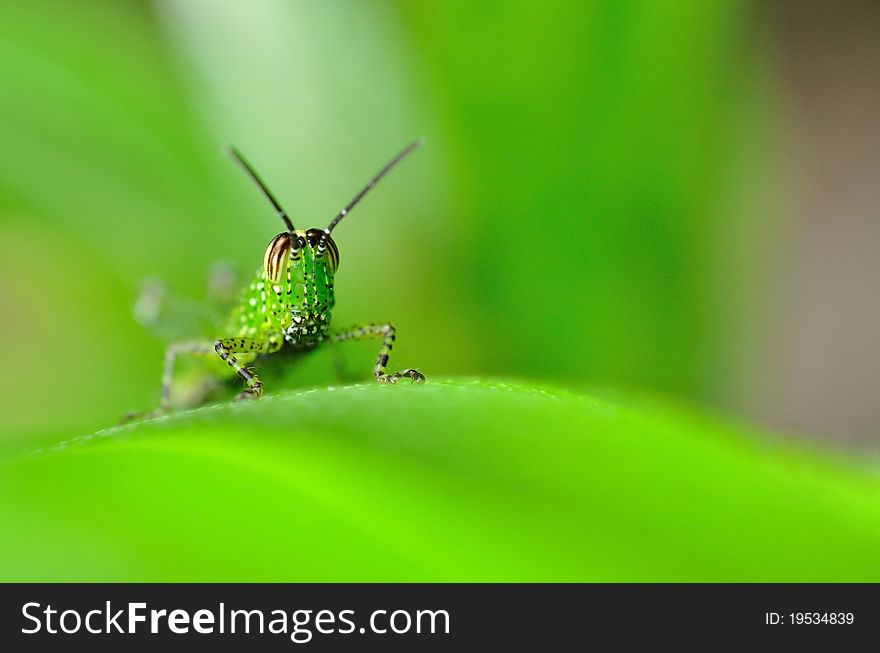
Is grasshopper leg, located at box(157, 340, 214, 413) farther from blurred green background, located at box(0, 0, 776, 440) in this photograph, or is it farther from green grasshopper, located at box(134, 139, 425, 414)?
blurred green background, located at box(0, 0, 776, 440)

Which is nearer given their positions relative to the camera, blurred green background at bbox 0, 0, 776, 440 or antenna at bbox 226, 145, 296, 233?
antenna at bbox 226, 145, 296, 233

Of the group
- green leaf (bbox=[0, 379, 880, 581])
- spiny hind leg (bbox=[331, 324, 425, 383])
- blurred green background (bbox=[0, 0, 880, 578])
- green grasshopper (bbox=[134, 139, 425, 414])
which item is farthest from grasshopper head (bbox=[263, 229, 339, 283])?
green leaf (bbox=[0, 379, 880, 581])

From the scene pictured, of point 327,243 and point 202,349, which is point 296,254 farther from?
point 202,349

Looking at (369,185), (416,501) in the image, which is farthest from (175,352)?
(416,501)

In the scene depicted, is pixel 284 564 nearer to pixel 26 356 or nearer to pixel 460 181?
pixel 460 181
